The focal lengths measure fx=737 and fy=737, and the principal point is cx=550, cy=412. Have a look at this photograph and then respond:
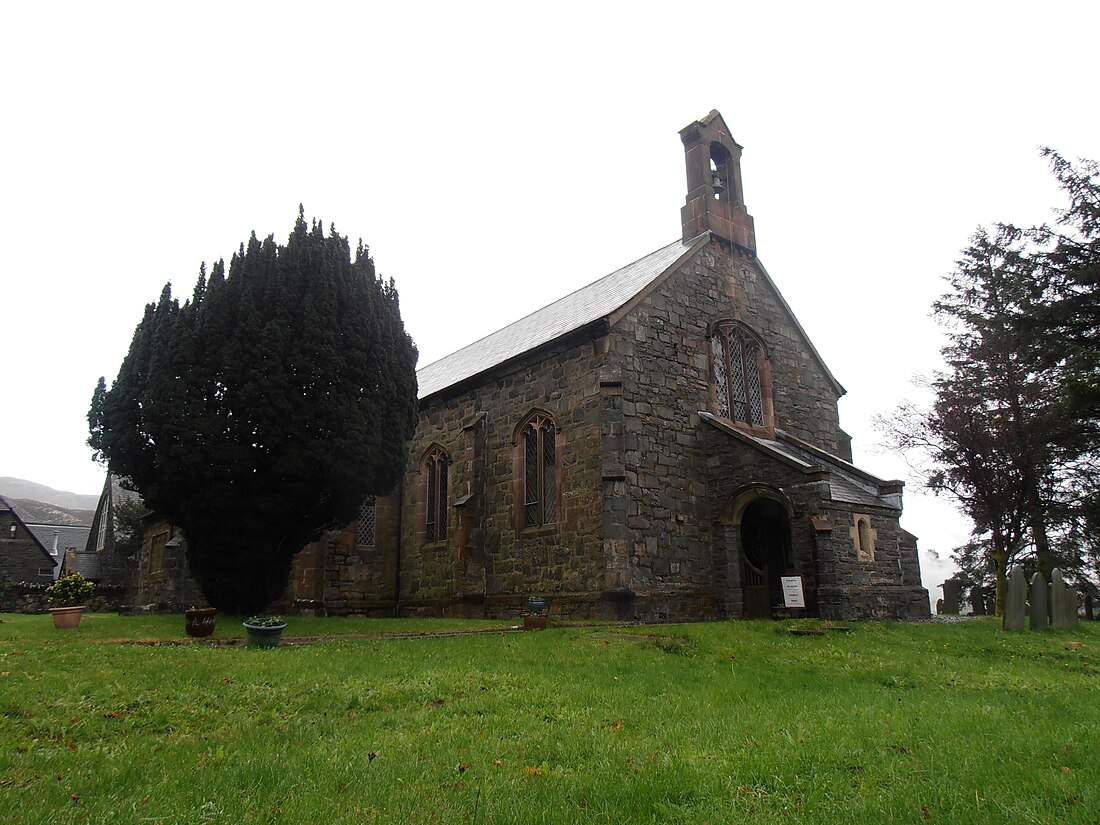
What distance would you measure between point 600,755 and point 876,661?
6.64m

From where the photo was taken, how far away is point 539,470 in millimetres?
19703

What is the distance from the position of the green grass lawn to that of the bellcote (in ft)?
46.7

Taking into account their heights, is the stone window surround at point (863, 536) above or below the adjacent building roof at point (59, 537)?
below

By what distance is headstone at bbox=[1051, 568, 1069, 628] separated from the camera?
15.8 metres

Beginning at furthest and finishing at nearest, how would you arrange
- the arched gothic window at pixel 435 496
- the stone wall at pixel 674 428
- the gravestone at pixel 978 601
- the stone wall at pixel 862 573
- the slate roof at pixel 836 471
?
the gravestone at pixel 978 601 → the arched gothic window at pixel 435 496 → the stone wall at pixel 674 428 → the slate roof at pixel 836 471 → the stone wall at pixel 862 573

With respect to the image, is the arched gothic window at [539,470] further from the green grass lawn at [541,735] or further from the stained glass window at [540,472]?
the green grass lawn at [541,735]

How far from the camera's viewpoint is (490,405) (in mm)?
21609

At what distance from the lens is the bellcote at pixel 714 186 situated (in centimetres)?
2202

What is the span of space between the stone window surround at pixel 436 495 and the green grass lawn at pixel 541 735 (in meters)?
12.1

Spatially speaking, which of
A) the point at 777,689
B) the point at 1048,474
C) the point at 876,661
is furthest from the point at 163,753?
the point at 1048,474

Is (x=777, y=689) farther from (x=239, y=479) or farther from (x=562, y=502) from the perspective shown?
(x=239, y=479)

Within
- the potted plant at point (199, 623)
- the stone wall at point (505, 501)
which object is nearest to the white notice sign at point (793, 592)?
the stone wall at point (505, 501)

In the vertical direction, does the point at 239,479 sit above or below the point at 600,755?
above

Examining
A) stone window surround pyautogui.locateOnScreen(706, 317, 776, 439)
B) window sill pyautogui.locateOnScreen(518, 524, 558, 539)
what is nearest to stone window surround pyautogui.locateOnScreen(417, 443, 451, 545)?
window sill pyautogui.locateOnScreen(518, 524, 558, 539)
